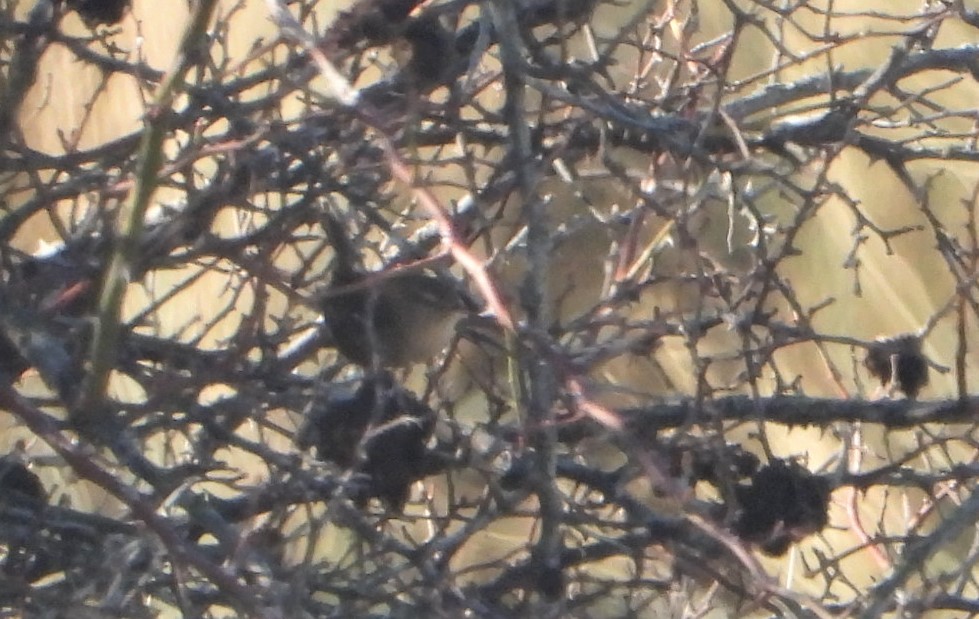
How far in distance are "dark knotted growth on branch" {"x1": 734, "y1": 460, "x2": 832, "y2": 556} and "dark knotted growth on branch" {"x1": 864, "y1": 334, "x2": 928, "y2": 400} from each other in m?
0.29

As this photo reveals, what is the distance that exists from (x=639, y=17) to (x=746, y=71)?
2.96 metres

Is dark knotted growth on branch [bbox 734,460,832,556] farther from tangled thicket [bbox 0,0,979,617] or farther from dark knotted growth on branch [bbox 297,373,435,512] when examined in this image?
dark knotted growth on branch [bbox 297,373,435,512]

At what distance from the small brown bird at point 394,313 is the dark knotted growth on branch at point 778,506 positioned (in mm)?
485

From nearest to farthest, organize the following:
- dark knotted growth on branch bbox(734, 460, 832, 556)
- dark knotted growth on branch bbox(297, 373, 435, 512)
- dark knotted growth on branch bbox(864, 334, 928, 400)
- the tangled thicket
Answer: the tangled thicket < dark knotted growth on branch bbox(297, 373, 435, 512) < dark knotted growth on branch bbox(734, 460, 832, 556) < dark knotted growth on branch bbox(864, 334, 928, 400)

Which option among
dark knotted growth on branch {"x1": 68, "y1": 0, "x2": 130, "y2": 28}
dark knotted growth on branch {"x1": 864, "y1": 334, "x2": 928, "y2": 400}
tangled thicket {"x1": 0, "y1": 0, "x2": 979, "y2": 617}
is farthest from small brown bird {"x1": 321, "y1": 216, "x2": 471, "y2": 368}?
dark knotted growth on branch {"x1": 864, "y1": 334, "x2": 928, "y2": 400}

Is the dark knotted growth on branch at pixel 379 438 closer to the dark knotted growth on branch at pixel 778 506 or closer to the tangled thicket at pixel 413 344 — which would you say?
the tangled thicket at pixel 413 344

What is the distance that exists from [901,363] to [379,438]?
2.98 ft

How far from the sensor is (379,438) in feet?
5.84

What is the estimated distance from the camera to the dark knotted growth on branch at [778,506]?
1905 millimetres

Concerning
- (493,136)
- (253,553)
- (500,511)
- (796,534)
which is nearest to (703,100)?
(493,136)

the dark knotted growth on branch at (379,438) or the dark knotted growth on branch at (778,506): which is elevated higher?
the dark knotted growth on branch at (379,438)

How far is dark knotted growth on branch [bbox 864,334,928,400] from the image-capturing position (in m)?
2.15

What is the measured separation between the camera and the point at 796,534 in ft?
6.25

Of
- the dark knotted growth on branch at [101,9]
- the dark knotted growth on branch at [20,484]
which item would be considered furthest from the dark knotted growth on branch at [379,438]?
the dark knotted growth on branch at [101,9]
